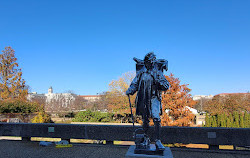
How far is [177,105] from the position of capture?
13859 millimetres

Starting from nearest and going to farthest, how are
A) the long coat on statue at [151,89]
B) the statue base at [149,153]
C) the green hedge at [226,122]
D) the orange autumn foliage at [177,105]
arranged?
the statue base at [149,153], the long coat on statue at [151,89], the orange autumn foliage at [177,105], the green hedge at [226,122]

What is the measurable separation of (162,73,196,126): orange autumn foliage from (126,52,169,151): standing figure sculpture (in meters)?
10.2

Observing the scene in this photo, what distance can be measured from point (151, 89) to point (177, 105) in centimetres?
1092

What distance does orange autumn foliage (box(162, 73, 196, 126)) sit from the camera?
44.2 feet

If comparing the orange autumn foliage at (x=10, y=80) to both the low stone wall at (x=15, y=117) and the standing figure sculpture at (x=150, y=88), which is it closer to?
the low stone wall at (x=15, y=117)

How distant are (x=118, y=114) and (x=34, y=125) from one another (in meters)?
19.7

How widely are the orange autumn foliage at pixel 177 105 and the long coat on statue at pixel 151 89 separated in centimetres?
1023

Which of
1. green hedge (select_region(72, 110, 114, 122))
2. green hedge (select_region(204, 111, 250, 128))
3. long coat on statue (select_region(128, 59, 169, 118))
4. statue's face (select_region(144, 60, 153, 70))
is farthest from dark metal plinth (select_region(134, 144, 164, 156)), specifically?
green hedge (select_region(72, 110, 114, 122))

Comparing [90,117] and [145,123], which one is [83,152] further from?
[90,117]

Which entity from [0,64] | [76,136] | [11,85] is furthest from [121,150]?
[0,64]

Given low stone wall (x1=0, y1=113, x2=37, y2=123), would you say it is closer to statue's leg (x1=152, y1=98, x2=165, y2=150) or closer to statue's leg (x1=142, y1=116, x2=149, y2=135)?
statue's leg (x1=142, y1=116, x2=149, y2=135)

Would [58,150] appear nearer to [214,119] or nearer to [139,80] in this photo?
[139,80]

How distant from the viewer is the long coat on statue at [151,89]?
12.1 feet

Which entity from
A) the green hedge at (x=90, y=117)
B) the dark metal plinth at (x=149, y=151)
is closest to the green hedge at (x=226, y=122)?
the green hedge at (x=90, y=117)
